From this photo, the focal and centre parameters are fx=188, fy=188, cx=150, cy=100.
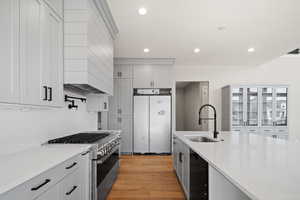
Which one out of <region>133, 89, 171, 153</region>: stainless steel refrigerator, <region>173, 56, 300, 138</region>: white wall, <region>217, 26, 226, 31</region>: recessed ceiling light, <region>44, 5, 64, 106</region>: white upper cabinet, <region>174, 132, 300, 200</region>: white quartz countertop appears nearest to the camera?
<region>174, 132, 300, 200</region>: white quartz countertop

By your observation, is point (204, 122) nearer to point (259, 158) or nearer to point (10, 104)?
point (259, 158)

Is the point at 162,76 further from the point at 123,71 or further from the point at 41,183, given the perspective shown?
the point at 41,183

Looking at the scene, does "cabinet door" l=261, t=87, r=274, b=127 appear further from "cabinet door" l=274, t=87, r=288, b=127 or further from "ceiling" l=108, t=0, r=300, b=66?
"ceiling" l=108, t=0, r=300, b=66

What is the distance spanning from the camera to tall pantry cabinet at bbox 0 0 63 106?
4.06 ft

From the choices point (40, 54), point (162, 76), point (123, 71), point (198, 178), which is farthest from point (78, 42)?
point (162, 76)

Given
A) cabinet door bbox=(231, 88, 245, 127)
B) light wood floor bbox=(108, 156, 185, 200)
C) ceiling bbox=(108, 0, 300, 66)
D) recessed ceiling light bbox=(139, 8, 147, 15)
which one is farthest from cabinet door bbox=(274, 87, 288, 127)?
recessed ceiling light bbox=(139, 8, 147, 15)

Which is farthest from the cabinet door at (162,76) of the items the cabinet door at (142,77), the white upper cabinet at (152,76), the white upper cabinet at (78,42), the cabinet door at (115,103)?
the white upper cabinet at (78,42)

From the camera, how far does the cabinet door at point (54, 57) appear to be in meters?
1.76

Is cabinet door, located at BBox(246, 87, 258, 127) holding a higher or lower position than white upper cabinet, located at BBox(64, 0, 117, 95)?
lower

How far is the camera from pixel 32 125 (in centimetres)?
183

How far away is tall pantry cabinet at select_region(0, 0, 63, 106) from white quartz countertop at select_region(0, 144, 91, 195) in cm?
42

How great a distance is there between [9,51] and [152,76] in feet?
13.1

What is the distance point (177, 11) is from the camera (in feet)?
8.80

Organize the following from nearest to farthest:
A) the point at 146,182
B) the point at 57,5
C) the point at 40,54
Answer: the point at 40,54, the point at 57,5, the point at 146,182
